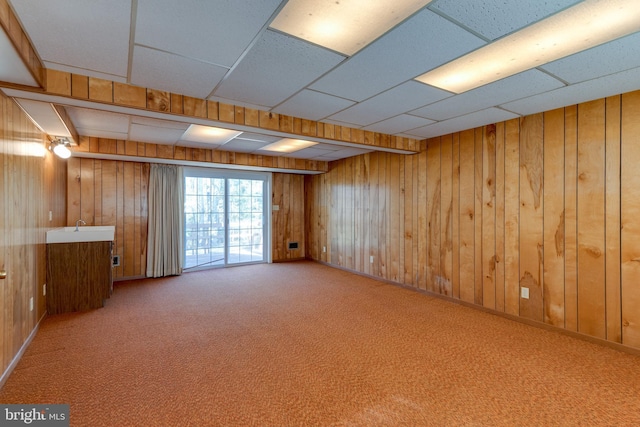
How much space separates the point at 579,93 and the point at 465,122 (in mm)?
1092

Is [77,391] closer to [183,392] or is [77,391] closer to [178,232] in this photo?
[183,392]

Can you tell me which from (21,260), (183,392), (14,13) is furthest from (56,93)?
(183,392)

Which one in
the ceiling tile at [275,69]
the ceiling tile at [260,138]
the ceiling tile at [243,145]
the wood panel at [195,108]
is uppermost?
the ceiling tile at [243,145]

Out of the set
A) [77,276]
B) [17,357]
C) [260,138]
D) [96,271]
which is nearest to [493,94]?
[260,138]

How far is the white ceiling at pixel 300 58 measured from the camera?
1.60 meters

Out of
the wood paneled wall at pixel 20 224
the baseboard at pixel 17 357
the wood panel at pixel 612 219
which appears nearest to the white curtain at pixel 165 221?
the wood paneled wall at pixel 20 224

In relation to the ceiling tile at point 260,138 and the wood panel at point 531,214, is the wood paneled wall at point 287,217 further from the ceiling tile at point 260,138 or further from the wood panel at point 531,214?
the wood panel at point 531,214

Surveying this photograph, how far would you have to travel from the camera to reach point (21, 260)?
8.66 feet

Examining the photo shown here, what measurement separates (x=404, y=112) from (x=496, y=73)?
1040mm

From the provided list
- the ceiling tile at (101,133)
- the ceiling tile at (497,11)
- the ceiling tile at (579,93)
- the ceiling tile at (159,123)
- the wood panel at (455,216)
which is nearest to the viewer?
the ceiling tile at (497,11)

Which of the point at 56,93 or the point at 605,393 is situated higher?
the point at 56,93

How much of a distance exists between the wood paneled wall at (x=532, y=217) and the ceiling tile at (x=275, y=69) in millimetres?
2584

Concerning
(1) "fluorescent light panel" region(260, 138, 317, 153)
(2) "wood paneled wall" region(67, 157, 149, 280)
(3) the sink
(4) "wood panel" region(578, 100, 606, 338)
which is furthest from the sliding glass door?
(4) "wood panel" region(578, 100, 606, 338)

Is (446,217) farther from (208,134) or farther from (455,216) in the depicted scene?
(208,134)
